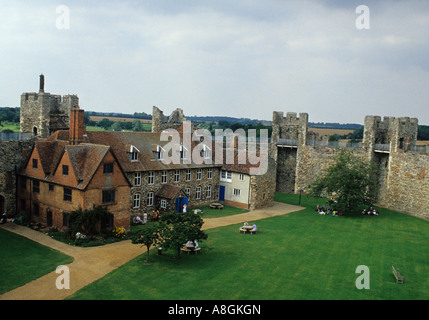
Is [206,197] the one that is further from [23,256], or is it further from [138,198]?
[23,256]

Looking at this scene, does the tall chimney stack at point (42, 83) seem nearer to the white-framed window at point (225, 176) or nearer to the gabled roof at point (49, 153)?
the gabled roof at point (49, 153)

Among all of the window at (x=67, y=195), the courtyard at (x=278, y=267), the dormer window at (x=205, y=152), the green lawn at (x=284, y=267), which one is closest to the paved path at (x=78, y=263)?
the courtyard at (x=278, y=267)

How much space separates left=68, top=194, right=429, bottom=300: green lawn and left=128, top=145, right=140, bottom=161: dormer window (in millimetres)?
10933

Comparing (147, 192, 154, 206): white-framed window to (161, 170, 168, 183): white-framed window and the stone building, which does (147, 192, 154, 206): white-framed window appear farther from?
the stone building

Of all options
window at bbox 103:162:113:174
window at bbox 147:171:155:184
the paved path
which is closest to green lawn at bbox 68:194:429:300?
the paved path

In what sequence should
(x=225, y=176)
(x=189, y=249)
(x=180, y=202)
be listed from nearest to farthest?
(x=189, y=249)
(x=180, y=202)
(x=225, y=176)

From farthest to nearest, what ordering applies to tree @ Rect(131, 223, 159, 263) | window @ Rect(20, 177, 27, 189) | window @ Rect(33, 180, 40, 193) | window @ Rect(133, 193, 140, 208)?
window @ Rect(133, 193, 140, 208) < window @ Rect(20, 177, 27, 189) < window @ Rect(33, 180, 40, 193) < tree @ Rect(131, 223, 159, 263)

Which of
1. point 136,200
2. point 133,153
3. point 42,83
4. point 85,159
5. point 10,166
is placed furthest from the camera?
point 42,83

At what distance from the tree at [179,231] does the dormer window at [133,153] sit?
12.9 m

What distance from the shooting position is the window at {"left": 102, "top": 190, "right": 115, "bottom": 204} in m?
32.7

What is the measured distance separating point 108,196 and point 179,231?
946 centimetres

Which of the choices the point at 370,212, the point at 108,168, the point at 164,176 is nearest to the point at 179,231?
the point at 108,168

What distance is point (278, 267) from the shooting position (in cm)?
2620

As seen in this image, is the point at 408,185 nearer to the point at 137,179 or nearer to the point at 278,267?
the point at 278,267
